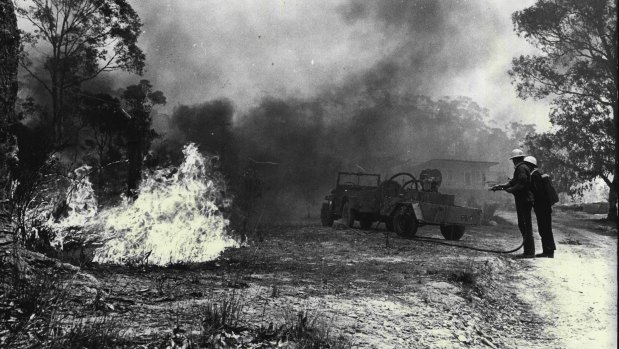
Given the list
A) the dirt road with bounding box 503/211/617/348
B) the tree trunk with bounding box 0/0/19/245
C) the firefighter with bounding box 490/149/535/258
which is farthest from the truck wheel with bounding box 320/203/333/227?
the tree trunk with bounding box 0/0/19/245

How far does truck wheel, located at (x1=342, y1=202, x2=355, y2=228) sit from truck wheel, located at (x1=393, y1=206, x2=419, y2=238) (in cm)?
260

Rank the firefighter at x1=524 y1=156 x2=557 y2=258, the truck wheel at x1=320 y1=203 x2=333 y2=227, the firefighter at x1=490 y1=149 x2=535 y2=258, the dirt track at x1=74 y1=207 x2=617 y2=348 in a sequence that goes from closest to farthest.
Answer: the dirt track at x1=74 y1=207 x2=617 y2=348 < the firefighter at x1=490 y1=149 x2=535 y2=258 < the firefighter at x1=524 y1=156 x2=557 y2=258 < the truck wheel at x1=320 y1=203 x2=333 y2=227

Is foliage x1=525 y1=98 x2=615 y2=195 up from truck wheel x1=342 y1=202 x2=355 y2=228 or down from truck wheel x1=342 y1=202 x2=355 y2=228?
up

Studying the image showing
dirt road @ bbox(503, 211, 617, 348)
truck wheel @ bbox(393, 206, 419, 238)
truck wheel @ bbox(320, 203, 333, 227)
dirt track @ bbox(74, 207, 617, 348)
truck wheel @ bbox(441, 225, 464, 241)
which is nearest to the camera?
dirt track @ bbox(74, 207, 617, 348)

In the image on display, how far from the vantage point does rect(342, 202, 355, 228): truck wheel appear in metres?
14.6

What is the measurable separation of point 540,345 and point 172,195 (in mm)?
6318

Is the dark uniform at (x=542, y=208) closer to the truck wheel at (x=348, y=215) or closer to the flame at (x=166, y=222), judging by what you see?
the flame at (x=166, y=222)

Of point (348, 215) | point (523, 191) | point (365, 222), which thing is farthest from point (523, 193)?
point (348, 215)

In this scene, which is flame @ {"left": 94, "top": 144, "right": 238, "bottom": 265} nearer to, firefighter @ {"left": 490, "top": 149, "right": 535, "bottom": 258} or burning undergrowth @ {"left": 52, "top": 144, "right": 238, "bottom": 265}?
burning undergrowth @ {"left": 52, "top": 144, "right": 238, "bottom": 265}

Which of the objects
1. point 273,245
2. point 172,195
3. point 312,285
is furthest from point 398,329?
point 273,245

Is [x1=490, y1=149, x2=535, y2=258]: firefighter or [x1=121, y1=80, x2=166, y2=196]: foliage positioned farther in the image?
[x1=121, y1=80, x2=166, y2=196]: foliage

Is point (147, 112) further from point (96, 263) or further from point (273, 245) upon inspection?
point (96, 263)

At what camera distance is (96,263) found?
6141 millimetres

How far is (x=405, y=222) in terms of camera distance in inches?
465
